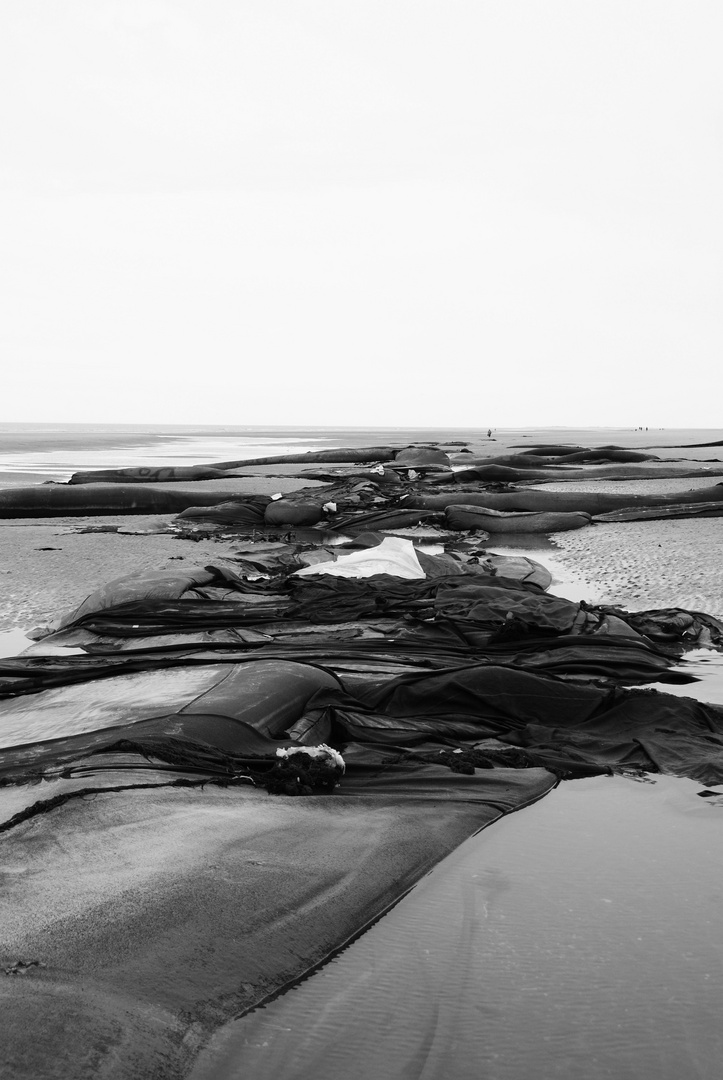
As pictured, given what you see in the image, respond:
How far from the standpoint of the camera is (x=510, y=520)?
1101 centimetres

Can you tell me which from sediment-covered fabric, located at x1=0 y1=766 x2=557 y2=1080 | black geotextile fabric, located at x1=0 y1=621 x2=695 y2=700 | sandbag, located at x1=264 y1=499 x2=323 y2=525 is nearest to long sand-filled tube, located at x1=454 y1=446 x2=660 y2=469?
sandbag, located at x1=264 y1=499 x2=323 y2=525

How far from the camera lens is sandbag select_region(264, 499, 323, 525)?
1147 centimetres

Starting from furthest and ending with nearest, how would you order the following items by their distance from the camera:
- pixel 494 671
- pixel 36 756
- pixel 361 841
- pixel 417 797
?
1. pixel 494 671
2. pixel 36 756
3. pixel 417 797
4. pixel 361 841

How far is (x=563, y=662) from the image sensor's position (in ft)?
15.9

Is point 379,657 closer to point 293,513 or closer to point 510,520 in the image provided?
point 510,520

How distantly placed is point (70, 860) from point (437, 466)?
53.3ft

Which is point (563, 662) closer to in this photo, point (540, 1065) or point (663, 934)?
point (663, 934)

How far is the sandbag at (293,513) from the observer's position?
1147 cm

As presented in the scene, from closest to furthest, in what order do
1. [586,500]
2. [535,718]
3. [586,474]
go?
[535,718] < [586,500] < [586,474]

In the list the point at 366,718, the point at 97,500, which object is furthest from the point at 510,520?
the point at 366,718

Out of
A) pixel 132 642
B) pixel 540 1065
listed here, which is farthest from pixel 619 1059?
pixel 132 642

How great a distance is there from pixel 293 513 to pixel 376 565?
4328mm

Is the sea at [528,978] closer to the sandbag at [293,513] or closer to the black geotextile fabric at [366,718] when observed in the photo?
the black geotextile fabric at [366,718]

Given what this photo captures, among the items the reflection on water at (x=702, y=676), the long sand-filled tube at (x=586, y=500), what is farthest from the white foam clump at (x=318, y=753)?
the long sand-filled tube at (x=586, y=500)
